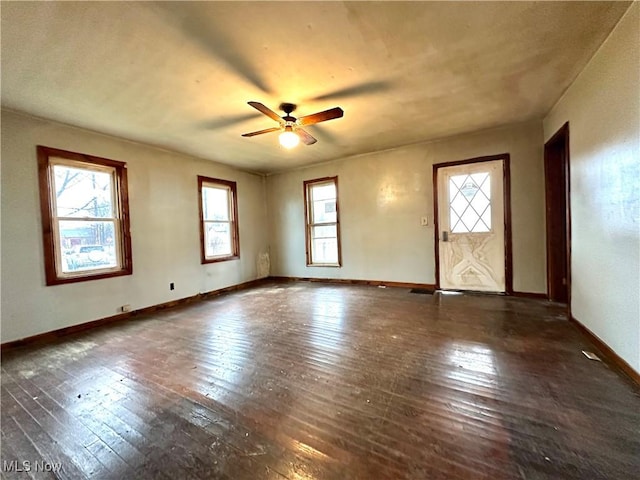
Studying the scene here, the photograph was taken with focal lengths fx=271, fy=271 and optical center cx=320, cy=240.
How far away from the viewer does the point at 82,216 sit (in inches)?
138

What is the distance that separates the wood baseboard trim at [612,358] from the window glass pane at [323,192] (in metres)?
4.37

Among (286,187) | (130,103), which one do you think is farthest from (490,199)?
(130,103)

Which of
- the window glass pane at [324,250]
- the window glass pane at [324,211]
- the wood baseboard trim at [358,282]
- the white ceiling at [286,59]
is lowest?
the wood baseboard trim at [358,282]

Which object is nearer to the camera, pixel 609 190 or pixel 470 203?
pixel 609 190

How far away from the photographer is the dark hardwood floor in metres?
1.31

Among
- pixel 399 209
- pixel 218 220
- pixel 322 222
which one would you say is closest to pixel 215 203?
pixel 218 220

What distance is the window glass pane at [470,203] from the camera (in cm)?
434

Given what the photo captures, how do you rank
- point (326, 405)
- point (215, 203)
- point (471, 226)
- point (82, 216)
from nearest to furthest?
1. point (326, 405)
2. point (82, 216)
3. point (471, 226)
4. point (215, 203)

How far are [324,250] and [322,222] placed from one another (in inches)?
24.7

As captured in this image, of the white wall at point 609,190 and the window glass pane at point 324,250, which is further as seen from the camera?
the window glass pane at point 324,250

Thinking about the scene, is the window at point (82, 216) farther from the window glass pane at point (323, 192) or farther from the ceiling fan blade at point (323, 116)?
the window glass pane at point (323, 192)

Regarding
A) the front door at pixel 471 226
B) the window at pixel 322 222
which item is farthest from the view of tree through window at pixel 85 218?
the front door at pixel 471 226

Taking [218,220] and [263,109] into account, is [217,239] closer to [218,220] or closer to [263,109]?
[218,220]

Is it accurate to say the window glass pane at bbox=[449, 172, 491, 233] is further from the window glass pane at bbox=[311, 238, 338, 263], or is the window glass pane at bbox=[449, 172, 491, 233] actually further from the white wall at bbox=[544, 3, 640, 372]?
the window glass pane at bbox=[311, 238, 338, 263]
